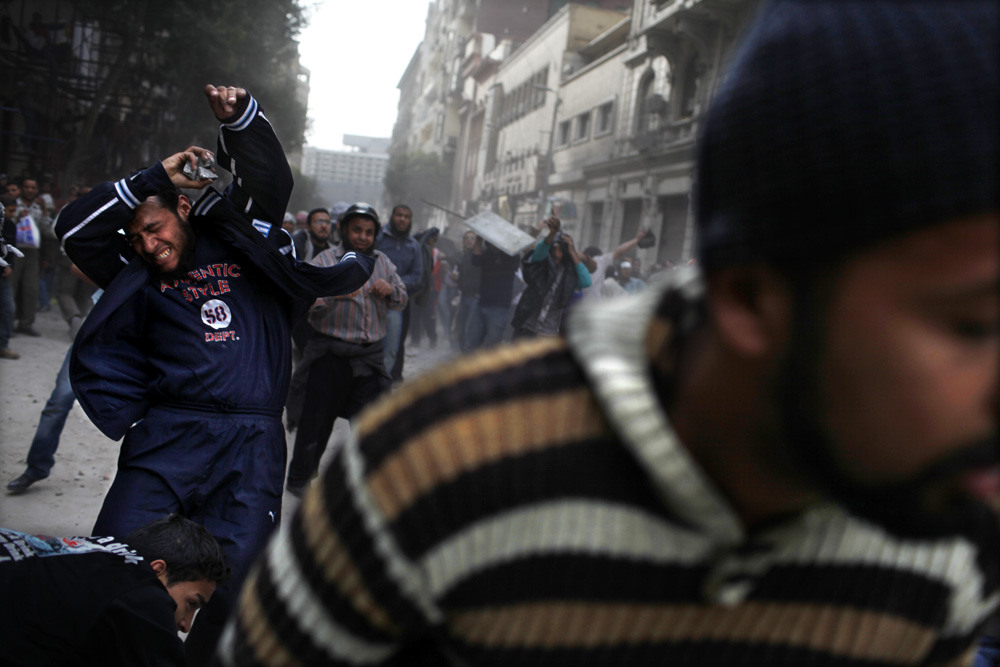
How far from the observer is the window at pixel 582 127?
3086cm

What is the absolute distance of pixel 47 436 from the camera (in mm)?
5086

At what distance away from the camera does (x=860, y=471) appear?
622 mm

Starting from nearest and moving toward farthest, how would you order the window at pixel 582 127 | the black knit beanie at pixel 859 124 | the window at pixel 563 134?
the black knit beanie at pixel 859 124, the window at pixel 582 127, the window at pixel 563 134

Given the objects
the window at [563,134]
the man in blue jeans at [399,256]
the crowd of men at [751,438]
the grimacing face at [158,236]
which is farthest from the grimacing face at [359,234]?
the window at [563,134]

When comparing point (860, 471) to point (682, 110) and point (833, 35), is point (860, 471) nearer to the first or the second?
point (833, 35)

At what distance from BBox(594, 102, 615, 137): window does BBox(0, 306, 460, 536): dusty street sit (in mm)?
22072

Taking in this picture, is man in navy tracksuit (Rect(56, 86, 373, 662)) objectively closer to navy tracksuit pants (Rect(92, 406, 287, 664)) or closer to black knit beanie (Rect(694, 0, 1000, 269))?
navy tracksuit pants (Rect(92, 406, 287, 664))

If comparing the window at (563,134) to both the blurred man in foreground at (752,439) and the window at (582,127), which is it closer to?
the window at (582,127)

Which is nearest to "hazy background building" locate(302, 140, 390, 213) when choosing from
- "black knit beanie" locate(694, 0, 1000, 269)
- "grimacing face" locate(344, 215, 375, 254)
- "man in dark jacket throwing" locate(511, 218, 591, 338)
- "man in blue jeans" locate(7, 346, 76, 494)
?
"man in dark jacket throwing" locate(511, 218, 591, 338)

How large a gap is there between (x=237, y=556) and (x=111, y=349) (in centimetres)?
84

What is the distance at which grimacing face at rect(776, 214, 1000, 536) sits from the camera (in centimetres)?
59

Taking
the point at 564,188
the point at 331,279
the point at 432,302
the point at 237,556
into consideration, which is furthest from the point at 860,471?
the point at 564,188

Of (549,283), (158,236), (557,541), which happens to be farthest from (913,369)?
(549,283)

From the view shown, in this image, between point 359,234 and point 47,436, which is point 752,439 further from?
point 47,436
